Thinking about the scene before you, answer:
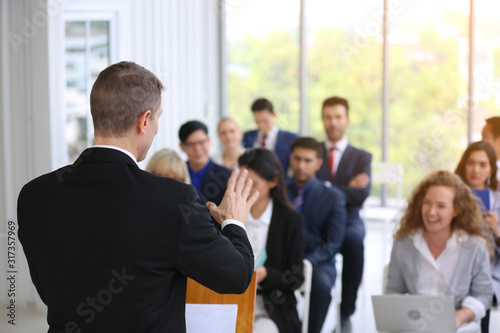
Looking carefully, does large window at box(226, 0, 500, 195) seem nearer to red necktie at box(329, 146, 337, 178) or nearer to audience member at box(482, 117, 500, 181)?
red necktie at box(329, 146, 337, 178)

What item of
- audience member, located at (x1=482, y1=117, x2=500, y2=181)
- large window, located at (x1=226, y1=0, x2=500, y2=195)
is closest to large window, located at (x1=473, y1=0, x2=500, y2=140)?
large window, located at (x1=226, y1=0, x2=500, y2=195)

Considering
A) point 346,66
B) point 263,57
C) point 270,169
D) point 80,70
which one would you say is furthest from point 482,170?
point 263,57

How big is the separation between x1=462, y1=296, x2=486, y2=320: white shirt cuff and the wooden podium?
1.36 metres

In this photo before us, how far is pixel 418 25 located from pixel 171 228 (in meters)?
6.79

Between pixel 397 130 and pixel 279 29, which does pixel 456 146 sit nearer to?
pixel 397 130

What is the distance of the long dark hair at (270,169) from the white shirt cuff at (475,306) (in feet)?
3.49

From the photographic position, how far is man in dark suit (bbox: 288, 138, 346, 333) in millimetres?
3846

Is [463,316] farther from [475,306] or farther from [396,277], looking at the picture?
[396,277]

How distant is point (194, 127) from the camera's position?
4418 millimetres

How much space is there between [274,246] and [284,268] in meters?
0.13

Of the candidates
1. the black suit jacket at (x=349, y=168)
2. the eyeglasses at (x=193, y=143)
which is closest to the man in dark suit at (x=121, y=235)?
the eyeglasses at (x=193, y=143)

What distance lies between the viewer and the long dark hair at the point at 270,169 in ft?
11.6

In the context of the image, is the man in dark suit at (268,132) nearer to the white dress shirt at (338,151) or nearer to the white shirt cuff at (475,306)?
the white dress shirt at (338,151)

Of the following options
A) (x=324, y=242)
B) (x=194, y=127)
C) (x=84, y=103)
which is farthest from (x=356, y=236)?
(x=84, y=103)
